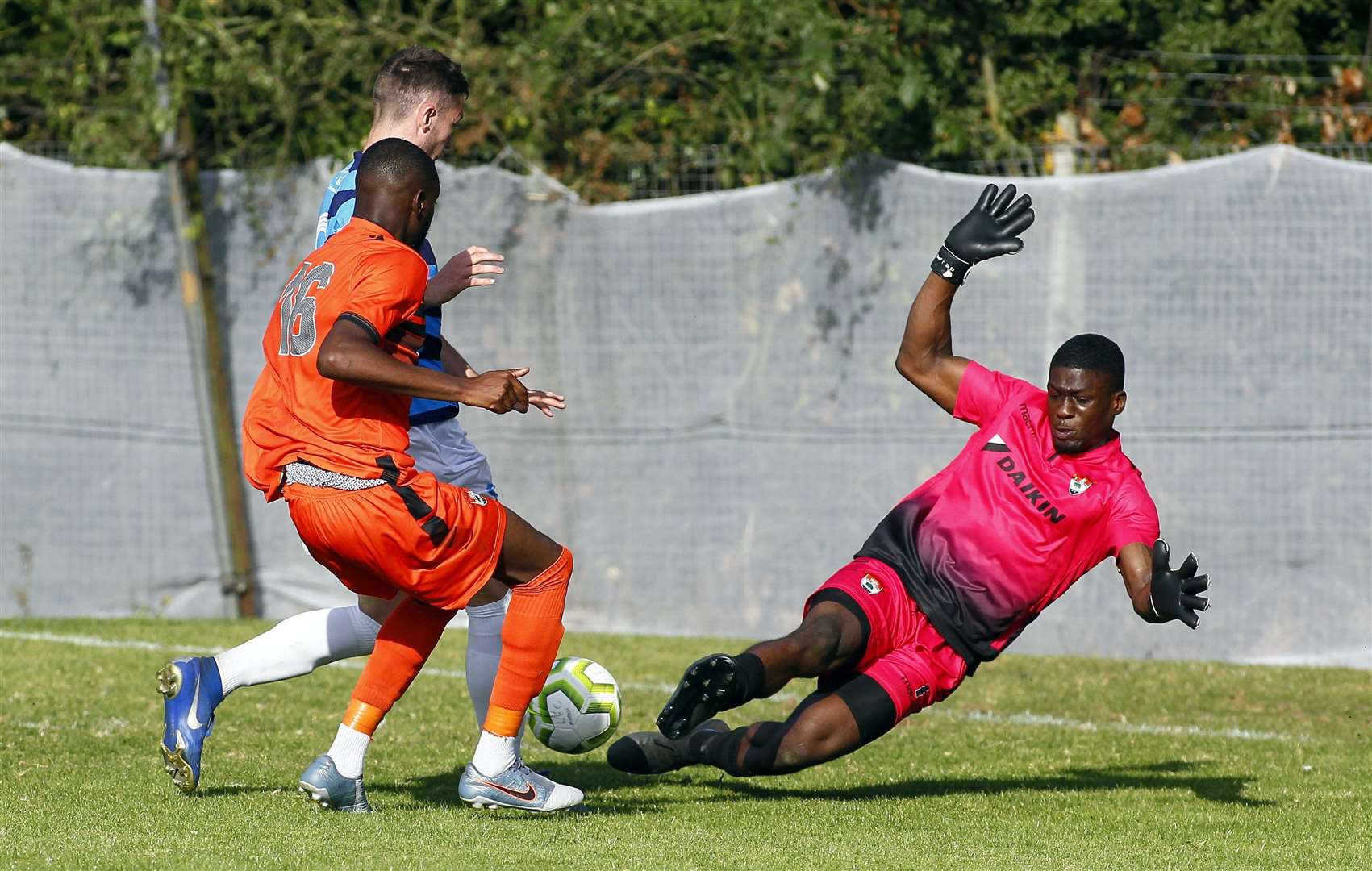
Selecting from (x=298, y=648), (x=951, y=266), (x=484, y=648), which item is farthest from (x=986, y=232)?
(x=298, y=648)

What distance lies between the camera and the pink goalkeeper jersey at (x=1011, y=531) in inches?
225

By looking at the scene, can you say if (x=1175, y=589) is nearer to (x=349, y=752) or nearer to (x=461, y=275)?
(x=461, y=275)

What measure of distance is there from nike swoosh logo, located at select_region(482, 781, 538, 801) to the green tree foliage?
20.0 feet

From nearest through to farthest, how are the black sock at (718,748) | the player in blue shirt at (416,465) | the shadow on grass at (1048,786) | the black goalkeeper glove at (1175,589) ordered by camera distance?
the black goalkeeper glove at (1175,589)
the player in blue shirt at (416,465)
the black sock at (718,748)
the shadow on grass at (1048,786)

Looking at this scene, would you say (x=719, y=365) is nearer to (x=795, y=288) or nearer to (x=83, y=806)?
(x=795, y=288)

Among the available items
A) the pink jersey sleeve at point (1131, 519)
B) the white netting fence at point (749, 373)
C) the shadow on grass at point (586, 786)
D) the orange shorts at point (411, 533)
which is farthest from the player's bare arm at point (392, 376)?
the white netting fence at point (749, 373)

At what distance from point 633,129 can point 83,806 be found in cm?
741

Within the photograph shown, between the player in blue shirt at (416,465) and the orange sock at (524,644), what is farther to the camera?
the player in blue shirt at (416,465)

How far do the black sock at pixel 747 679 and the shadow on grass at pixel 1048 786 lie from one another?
771 millimetres

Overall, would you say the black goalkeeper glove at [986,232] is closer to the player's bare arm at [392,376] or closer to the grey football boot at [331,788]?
the player's bare arm at [392,376]

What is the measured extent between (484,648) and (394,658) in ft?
1.49

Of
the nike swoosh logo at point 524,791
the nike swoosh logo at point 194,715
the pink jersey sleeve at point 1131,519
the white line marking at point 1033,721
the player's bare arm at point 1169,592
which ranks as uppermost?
the pink jersey sleeve at point 1131,519

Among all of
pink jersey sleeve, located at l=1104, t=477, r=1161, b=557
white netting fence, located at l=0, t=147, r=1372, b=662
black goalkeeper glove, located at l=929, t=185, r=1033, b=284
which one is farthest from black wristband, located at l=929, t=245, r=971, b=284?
white netting fence, located at l=0, t=147, r=1372, b=662

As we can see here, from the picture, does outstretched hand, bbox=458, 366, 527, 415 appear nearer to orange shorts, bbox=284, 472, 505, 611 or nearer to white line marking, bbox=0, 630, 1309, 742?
orange shorts, bbox=284, 472, 505, 611
